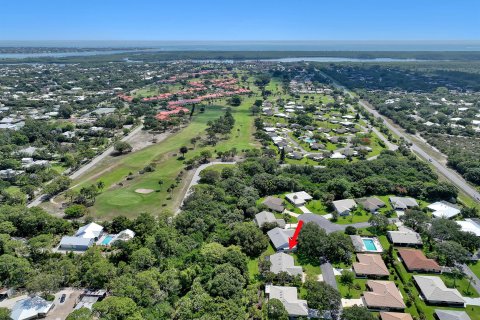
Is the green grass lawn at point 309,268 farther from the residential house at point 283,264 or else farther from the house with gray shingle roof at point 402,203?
the house with gray shingle roof at point 402,203

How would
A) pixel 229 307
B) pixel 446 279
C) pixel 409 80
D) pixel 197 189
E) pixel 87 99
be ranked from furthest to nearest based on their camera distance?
pixel 409 80 < pixel 87 99 < pixel 197 189 < pixel 446 279 < pixel 229 307

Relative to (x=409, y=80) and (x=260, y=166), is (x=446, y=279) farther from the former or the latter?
(x=409, y=80)

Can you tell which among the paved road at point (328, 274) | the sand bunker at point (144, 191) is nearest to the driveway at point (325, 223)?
the paved road at point (328, 274)

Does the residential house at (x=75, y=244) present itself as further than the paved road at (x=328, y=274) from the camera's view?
Yes

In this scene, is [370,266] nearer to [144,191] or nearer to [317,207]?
[317,207]

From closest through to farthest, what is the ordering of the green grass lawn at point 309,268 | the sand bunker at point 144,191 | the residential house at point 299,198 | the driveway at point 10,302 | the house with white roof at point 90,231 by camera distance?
the driveway at point 10,302 < the green grass lawn at point 309,268 < the house with white roof at point 90,231 < the residential house at point 299,198 < the sand bunker at point 144,191

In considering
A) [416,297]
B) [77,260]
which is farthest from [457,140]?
[77,260]
